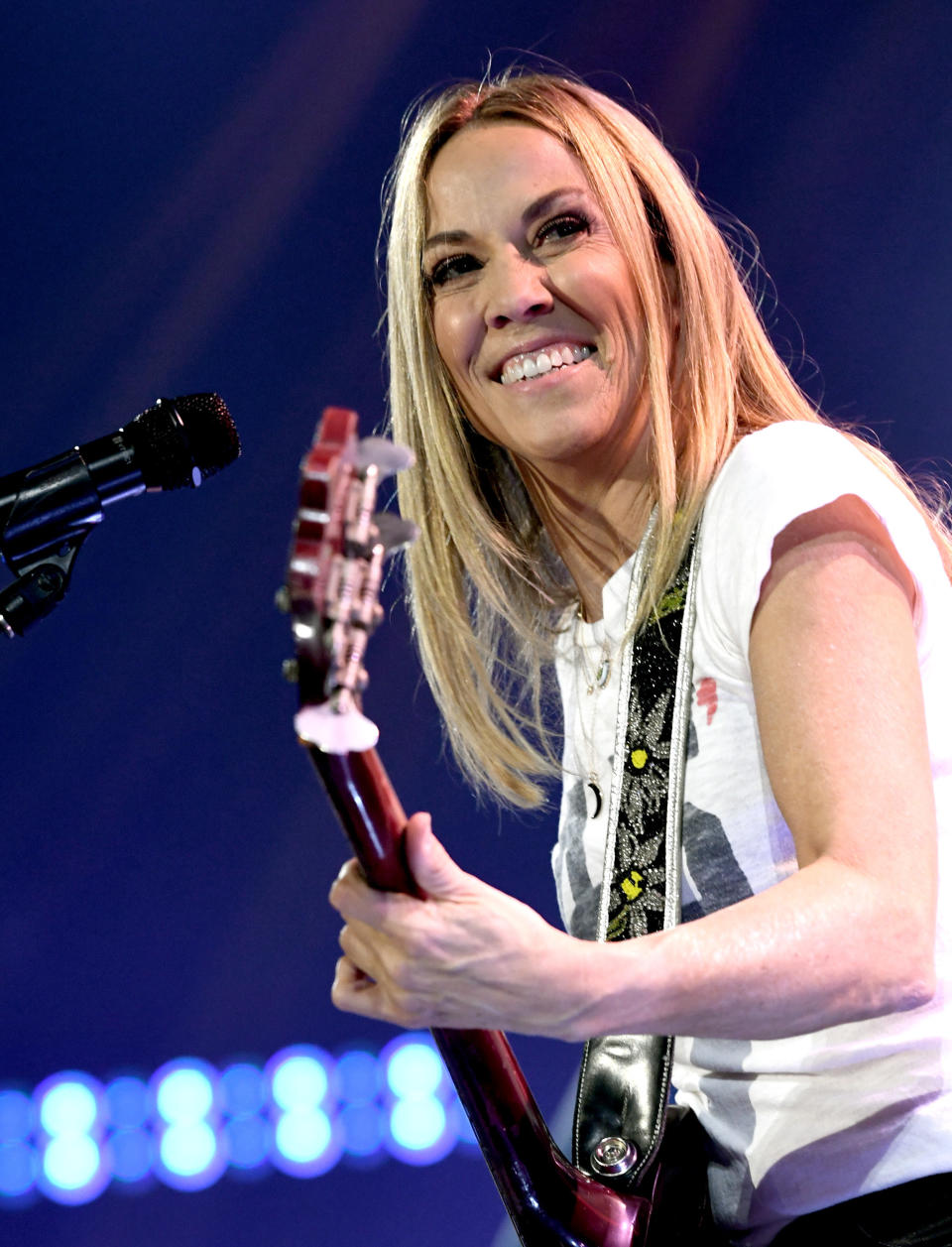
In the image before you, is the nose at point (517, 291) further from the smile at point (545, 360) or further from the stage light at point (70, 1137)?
the stage light at point (70, 1137)

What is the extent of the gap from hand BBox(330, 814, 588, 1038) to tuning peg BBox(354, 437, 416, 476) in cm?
24

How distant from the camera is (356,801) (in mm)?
853

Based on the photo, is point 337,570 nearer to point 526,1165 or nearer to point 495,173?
point 526,1165

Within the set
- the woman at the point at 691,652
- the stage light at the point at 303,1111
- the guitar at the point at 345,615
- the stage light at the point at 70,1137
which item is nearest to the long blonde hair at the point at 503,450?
the woman at the point at 691,652

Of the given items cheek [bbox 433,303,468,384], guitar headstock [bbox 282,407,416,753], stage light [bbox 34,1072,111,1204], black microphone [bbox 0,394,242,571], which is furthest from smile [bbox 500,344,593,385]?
stage light [bbox 34,1072,111,1204]

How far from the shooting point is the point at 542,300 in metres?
1.48

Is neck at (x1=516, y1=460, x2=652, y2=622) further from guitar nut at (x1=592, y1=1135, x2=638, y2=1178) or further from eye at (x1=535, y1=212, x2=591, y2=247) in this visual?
guitar nut at (x1=592, y1=1135, x2=638, y2=1178)

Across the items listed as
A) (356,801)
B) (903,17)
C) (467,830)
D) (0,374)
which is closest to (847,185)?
(903,17)

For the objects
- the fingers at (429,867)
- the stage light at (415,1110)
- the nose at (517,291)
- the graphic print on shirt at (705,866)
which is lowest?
the stage light at (415,1110)

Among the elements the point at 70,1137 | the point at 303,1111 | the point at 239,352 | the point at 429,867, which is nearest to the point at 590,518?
the point at 429,867

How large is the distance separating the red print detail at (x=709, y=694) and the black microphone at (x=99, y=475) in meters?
0.54

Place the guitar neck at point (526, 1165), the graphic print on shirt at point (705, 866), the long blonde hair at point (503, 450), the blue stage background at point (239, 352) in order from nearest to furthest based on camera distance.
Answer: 1. the guitar neck at point (526, 1165)
2. the graphic print on shirt at point (705, 866)
3. the long blonde hair at point (503, 450)
4. the blue stage background at point (239, 352)

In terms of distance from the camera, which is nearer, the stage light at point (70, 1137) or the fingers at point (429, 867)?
the fingers at point (429, 867)

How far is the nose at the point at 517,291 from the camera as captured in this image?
149cm
